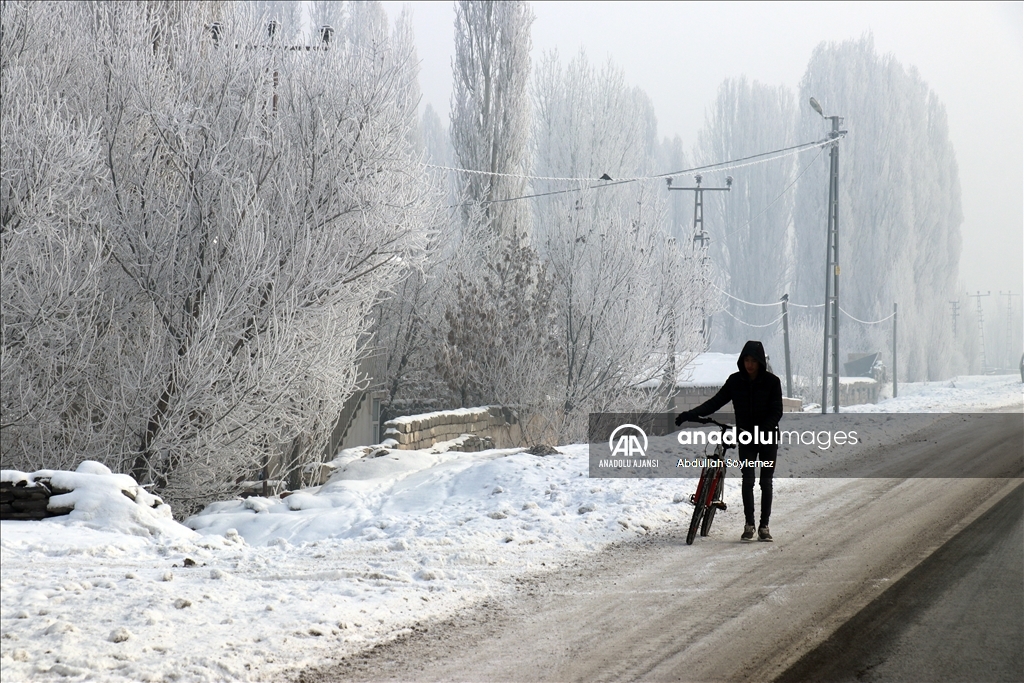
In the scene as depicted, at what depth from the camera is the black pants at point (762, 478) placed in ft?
27.6

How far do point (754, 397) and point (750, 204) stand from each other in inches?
2101

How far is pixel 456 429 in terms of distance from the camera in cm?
1581

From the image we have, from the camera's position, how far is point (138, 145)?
10602mm

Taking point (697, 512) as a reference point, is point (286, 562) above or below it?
below

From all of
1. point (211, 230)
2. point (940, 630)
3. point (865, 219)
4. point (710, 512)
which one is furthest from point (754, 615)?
point (865, 219)

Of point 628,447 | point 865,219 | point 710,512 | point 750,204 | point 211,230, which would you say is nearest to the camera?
point 710,512

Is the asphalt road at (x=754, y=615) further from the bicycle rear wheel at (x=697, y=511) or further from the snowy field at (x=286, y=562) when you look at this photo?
the snowy field at (x=286, y=562)

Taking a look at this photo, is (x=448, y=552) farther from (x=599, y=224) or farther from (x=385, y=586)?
(x=599, y=224)

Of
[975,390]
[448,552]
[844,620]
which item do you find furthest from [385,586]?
[975,390]

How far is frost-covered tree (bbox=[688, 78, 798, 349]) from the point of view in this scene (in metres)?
56.3

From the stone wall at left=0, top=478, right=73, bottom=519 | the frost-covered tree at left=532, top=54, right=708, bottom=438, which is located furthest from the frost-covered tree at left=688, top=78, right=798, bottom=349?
the stone wall at left=0, top=478, right=73, bottom=519

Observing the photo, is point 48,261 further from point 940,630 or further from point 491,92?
point 491,92

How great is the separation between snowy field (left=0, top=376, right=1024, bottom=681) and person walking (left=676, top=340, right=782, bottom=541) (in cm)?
116

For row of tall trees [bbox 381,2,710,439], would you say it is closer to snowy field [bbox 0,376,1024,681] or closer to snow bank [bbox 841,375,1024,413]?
snowy field [bbox 0,376,1024,681]
